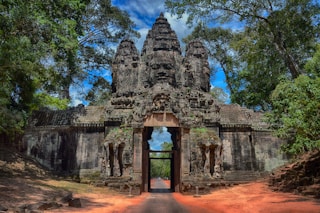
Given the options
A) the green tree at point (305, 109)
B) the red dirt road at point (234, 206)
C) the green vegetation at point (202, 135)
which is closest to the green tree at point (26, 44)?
the red dirt road at point (234, 206)

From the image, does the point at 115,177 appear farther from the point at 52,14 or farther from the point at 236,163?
the point at 52,14

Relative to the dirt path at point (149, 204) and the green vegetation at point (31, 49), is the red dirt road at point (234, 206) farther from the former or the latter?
the green vegetation at point (31, 49)

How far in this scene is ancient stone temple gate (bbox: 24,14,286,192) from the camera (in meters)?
17.9

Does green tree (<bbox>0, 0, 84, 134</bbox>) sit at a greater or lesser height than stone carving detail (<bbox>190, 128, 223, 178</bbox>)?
greater

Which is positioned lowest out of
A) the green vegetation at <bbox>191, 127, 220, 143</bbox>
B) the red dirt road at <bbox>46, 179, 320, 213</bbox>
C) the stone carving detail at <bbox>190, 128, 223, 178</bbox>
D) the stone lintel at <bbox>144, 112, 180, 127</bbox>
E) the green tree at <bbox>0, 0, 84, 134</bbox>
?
the red dirt road at <bbox>46, 179, 320, 213</bbox>

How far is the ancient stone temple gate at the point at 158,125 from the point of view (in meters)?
17.9

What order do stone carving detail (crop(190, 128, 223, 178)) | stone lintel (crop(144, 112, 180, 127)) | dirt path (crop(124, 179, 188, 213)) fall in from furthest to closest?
stone lintel (crop(144, 112, 180, 127)) < stone carving detail (crop(190, 128, 223, 178)) < dirt path (crop(124, 179, 188, 213))

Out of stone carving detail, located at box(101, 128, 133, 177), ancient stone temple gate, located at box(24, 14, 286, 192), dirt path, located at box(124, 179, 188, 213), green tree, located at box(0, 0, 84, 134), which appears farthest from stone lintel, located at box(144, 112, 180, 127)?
green tree, located at box(0, 0, 84, 134)

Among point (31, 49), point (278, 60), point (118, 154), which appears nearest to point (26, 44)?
point (31, 49)

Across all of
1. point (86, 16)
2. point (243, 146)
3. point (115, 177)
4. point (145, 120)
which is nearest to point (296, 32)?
point (243, 146)

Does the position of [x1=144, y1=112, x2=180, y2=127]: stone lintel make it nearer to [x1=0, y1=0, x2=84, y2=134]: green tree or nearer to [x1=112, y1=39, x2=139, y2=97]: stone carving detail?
[x1=112, y1=39, x2=139, y2=97]: stone carving detail

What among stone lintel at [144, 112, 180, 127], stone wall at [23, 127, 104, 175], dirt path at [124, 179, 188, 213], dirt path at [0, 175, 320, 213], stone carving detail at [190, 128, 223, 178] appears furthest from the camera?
stone wall at [23, 127, 104, 175]

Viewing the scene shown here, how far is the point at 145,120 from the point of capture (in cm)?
1803

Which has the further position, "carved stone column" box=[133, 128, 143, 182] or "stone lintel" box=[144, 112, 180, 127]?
"stone lintel" box=[144, 112, 180, 127]
